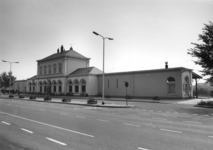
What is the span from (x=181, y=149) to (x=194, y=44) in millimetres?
22001

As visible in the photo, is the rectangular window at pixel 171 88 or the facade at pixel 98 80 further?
the facade at pixel 98 80

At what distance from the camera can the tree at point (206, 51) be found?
2366 cm

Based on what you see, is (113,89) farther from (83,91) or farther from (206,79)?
(206,79)

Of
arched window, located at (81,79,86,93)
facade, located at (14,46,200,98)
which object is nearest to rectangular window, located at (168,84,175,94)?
facade, located at (14,46,200,98)

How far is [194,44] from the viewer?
24.9m

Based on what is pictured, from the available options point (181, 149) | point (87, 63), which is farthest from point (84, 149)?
point (87, 63)

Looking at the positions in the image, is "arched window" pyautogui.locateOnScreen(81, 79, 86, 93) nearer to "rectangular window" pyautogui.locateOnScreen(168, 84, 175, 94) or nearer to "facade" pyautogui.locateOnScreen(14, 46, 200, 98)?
"facade" pyautogui.locateOnScreen(14, 46, 200, 98)

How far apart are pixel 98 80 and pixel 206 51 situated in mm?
32880

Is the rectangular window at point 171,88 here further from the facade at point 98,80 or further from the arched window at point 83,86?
the arched window at point 83,86

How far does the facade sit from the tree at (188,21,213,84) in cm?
1161

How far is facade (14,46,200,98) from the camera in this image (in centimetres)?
3813

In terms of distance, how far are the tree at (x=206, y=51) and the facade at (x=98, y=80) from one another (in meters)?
11.6

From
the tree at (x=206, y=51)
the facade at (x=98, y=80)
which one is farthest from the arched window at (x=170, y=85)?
the tree at (x=206, y=51)

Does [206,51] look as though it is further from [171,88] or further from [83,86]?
[83,86]
